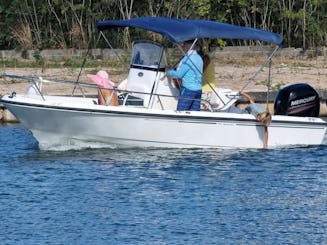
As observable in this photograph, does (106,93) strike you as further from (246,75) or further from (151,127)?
(246,75)

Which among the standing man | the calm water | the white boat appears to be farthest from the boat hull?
the standing man

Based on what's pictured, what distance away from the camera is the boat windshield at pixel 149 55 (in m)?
17.9

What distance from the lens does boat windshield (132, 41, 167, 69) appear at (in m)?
17.9

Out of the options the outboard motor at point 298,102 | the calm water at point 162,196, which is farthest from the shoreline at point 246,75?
the calm water at point 162,196

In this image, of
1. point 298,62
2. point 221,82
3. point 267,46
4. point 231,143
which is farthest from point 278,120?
point 267,46

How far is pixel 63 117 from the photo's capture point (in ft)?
57.2

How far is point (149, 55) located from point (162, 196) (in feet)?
12.6

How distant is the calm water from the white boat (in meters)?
0.20

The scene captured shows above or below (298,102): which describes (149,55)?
above

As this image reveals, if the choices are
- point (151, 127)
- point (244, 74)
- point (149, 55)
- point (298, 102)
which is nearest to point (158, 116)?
point (151, 127)

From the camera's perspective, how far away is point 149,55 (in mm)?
18109

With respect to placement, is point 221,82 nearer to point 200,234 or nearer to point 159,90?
point 159,90

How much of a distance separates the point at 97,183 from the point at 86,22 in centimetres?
1641

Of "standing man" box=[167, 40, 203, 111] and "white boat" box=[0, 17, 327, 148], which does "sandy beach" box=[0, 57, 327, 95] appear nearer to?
"white boat" box=[0, 17, 327, 148]
